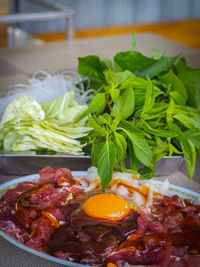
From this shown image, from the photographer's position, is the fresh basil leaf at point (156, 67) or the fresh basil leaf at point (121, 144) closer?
the fresh basil leaf at point (121, 144)

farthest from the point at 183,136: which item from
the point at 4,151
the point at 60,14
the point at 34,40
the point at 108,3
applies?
the point at 108,3

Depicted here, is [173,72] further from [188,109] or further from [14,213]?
[14,213]

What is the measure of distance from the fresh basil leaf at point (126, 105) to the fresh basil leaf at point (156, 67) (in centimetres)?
14

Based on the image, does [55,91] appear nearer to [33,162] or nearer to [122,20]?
[33,162]

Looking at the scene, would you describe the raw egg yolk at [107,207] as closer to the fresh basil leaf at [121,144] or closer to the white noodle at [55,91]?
the fresh basil leaf at [121,144]

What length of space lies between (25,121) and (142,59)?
30cm

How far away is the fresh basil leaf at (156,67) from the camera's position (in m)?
0.92

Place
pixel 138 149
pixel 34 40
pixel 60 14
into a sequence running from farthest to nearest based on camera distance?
pixel 34 40 < pixel 60 14 < pixel 138 149

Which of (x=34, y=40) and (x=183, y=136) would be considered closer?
(x=183, y=136)

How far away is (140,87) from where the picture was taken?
0.83 meters

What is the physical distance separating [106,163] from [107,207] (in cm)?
9

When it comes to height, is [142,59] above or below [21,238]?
above

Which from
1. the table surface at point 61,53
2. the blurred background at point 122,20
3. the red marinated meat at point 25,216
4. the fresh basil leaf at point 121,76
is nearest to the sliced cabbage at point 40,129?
the fresh basil leaf at point 121,76

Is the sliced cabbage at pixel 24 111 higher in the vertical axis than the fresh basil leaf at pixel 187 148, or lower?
higher
